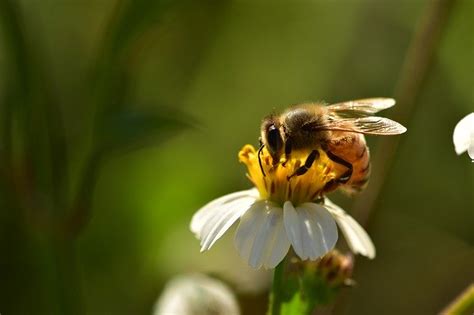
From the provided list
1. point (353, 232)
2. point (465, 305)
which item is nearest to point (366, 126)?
point (353, 232)

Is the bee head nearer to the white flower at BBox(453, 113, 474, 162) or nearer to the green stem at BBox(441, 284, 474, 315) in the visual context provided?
the white flower at BBox(453, 113, 474, 162)

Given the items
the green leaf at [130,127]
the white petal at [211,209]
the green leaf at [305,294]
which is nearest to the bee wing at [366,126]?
the white petal at [211,209]

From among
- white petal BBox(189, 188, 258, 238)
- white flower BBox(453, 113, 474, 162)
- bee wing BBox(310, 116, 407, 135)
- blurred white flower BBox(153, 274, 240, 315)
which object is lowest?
blurred white flower BBox(153, 274, 240, 315)

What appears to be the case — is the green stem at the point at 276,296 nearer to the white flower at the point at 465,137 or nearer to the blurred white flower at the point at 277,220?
the blurred white flower at the point at 277,220

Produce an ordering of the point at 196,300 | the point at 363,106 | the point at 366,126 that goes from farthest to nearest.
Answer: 1. the point at 196,300
2. the point at 363,106
3. the point at 366,126

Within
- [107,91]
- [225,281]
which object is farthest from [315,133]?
[225,281]

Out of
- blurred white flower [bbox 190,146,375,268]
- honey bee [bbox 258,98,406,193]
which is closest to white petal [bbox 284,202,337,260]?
blurred white flower [bbox 190,146,375,268]

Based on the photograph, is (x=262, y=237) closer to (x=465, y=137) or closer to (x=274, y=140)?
(x=274, y=140)
